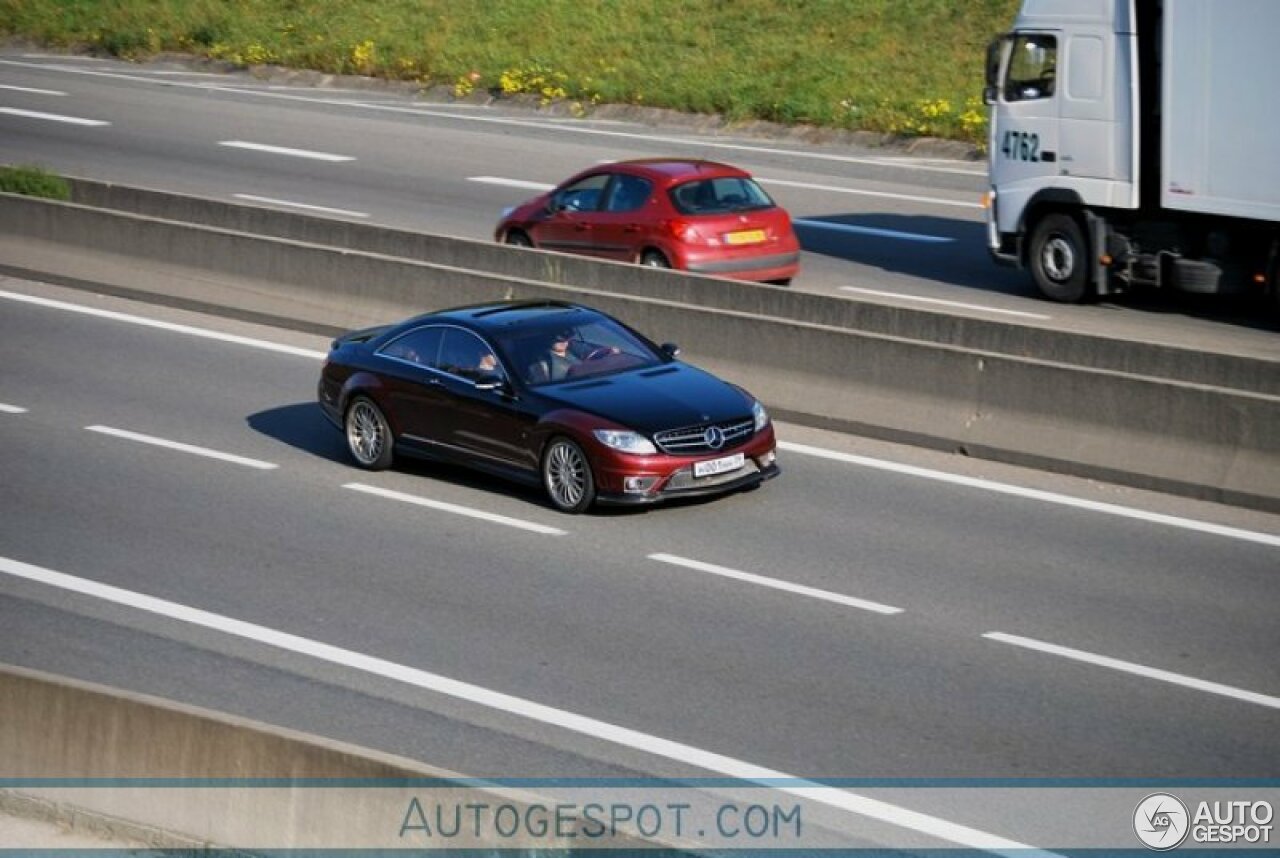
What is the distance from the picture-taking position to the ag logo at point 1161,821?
28.3 ft

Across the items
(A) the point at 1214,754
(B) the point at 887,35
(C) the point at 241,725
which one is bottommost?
(A) the point at 1214,754

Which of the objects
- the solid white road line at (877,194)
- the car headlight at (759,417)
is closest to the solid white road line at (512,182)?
the solid white road line at (877,194)

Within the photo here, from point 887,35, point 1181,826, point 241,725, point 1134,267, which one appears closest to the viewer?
point 241,725

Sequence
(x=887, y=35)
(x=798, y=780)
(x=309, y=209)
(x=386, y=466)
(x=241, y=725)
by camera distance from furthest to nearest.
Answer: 1. (x=887, y=35)
2. (x=309, y=209)
3. (x=386, y=466)
4. (x=798, y=780)
5. (x=241, y=725)

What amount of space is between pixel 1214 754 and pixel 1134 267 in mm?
12667

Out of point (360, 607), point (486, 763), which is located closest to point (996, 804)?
point (486, 763)

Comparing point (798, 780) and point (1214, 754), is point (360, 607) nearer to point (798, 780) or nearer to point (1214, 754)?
point (798, 780)

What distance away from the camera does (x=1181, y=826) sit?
878cm

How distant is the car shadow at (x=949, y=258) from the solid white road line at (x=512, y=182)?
436 centimetres

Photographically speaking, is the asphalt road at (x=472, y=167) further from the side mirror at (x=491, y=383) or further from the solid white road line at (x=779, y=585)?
the solid white road line at (x=779, y=585)

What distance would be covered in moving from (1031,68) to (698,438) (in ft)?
33.3

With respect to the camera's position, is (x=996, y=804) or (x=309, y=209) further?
(x=309, y=209)

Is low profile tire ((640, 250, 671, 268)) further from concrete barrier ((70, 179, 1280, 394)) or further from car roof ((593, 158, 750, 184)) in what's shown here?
car roof ((593, 158, 750, 184))

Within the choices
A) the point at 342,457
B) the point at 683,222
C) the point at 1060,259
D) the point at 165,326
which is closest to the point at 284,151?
the point at 165,326
